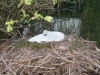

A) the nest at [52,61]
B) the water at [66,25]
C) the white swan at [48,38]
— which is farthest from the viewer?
the water at [66,25]

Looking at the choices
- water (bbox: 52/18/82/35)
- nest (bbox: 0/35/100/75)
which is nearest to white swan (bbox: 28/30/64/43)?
nest (bbox: 0/35/100/75)

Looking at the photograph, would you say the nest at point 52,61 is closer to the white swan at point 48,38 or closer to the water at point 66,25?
the white swan at point 48,38

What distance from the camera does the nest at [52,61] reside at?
2848 millimetres

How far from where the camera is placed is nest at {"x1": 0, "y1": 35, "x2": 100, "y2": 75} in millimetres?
2848

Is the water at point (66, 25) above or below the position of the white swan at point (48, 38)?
below

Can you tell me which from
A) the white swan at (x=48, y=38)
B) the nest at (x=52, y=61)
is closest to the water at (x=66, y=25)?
the white swan at (x=48, y=38)

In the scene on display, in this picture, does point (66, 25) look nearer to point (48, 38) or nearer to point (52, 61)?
point (48, 38)

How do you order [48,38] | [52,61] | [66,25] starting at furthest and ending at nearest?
[66,25] < [48,38] < [52,61]

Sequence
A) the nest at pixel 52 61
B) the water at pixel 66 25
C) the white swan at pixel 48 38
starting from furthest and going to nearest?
the water at pixel 66 25, the white swan at pixel 48 38, the nest at pixel 52 61

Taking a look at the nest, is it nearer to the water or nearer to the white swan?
the white swan

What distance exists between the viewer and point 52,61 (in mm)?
2891

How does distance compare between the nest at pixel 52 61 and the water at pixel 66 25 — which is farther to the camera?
the water at pixel 66 25

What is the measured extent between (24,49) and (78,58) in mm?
592

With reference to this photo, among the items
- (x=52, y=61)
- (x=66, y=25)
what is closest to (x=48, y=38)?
(x=52, y=61)
